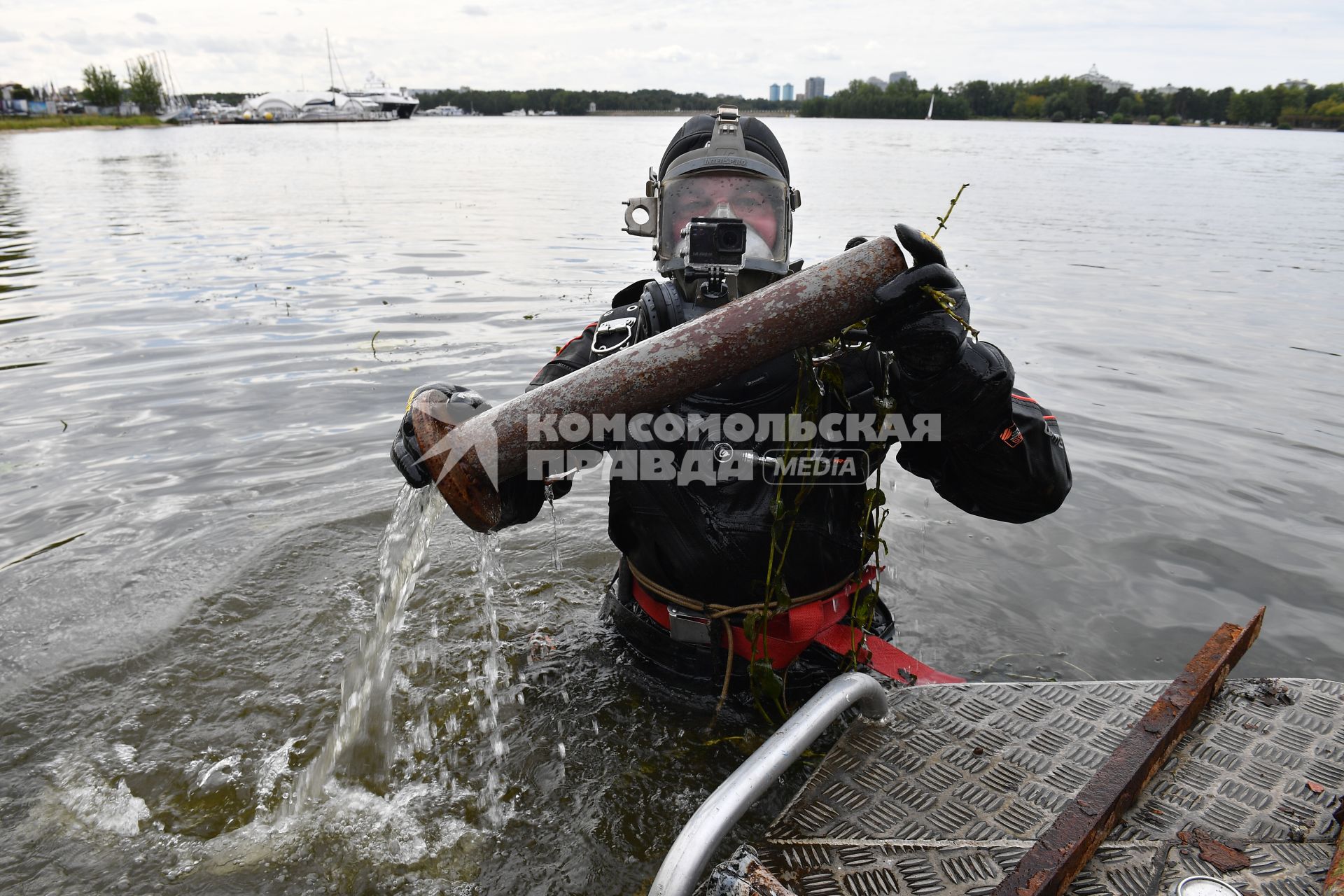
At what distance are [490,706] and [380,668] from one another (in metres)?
0.50

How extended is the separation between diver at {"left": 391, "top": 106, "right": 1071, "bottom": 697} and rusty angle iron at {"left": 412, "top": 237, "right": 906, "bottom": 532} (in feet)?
0.85

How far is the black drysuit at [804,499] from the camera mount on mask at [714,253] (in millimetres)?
322

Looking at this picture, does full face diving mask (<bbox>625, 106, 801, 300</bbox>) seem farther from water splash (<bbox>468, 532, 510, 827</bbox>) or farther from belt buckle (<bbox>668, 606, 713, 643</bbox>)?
water splash (<bbox>468, 532, 510, 827</bbox>)

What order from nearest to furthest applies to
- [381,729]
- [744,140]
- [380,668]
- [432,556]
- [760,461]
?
[760,461]
[744,140]
[381,729]
[380,668]
[432,556]

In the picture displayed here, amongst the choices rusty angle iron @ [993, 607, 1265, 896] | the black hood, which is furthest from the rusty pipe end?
rusty angle iron @ [993, 607, 1265, 896]

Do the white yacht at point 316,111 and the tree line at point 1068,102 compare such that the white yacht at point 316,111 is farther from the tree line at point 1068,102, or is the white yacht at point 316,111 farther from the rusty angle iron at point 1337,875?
the rusty angle iron at point 1337,875

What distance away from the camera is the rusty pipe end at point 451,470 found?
7.43 feet

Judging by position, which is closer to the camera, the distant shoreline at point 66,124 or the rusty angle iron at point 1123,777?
the rusty angle iron at point 1123,777

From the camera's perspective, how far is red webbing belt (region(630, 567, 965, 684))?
2.92m

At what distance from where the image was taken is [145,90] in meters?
106

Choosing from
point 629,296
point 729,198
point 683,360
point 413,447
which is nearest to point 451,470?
point 413,447

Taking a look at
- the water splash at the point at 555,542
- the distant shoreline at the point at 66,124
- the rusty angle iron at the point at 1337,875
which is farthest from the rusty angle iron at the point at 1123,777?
the distant shoreline at the point at 66,124

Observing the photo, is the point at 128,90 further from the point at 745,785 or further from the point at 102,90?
the point at 745,785

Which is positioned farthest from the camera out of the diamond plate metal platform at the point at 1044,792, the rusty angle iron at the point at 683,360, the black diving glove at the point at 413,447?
the black diving glove at the point at 413,447
